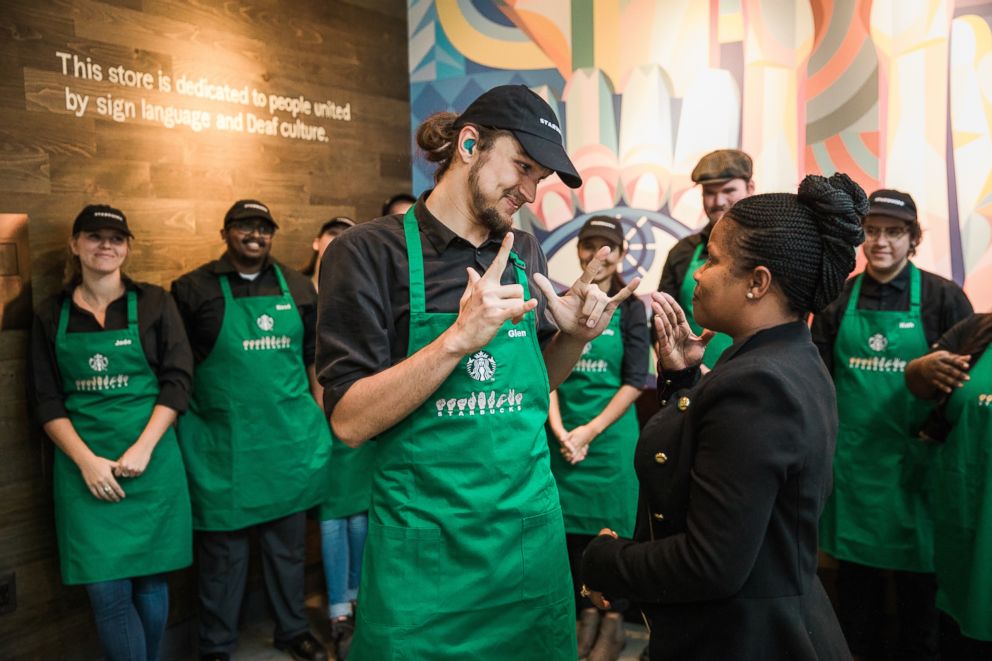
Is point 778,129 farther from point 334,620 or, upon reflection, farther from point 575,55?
point 334,620

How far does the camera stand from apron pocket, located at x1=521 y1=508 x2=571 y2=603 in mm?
1718

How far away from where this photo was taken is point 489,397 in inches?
67.4

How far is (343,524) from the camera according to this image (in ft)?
12.1

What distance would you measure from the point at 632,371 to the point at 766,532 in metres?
2.12

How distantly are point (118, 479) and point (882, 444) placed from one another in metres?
2.66

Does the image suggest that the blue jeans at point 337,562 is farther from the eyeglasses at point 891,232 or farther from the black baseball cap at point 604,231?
the eyeglasses at point 891,232

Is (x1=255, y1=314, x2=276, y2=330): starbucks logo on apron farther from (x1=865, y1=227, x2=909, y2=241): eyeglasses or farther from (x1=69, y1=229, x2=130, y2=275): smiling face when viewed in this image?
(x1=865, y1=227, x2=909, y2=241): eyeglasses

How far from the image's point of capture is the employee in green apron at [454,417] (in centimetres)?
163

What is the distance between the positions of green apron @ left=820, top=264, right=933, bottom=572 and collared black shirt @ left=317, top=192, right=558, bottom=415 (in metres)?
1.82

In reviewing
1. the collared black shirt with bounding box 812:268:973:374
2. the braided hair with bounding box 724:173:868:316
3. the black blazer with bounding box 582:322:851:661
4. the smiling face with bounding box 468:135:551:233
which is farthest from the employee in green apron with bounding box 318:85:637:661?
the collared black shirt with bounding box 812:268:973:374

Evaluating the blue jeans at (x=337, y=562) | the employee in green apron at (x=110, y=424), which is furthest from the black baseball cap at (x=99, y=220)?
the blue jeans at (x=337, y=562)

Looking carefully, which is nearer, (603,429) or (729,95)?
(603,429)

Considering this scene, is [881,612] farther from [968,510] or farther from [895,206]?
[895,206]

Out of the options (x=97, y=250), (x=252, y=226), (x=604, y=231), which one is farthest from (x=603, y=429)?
(x=97, y=250)
